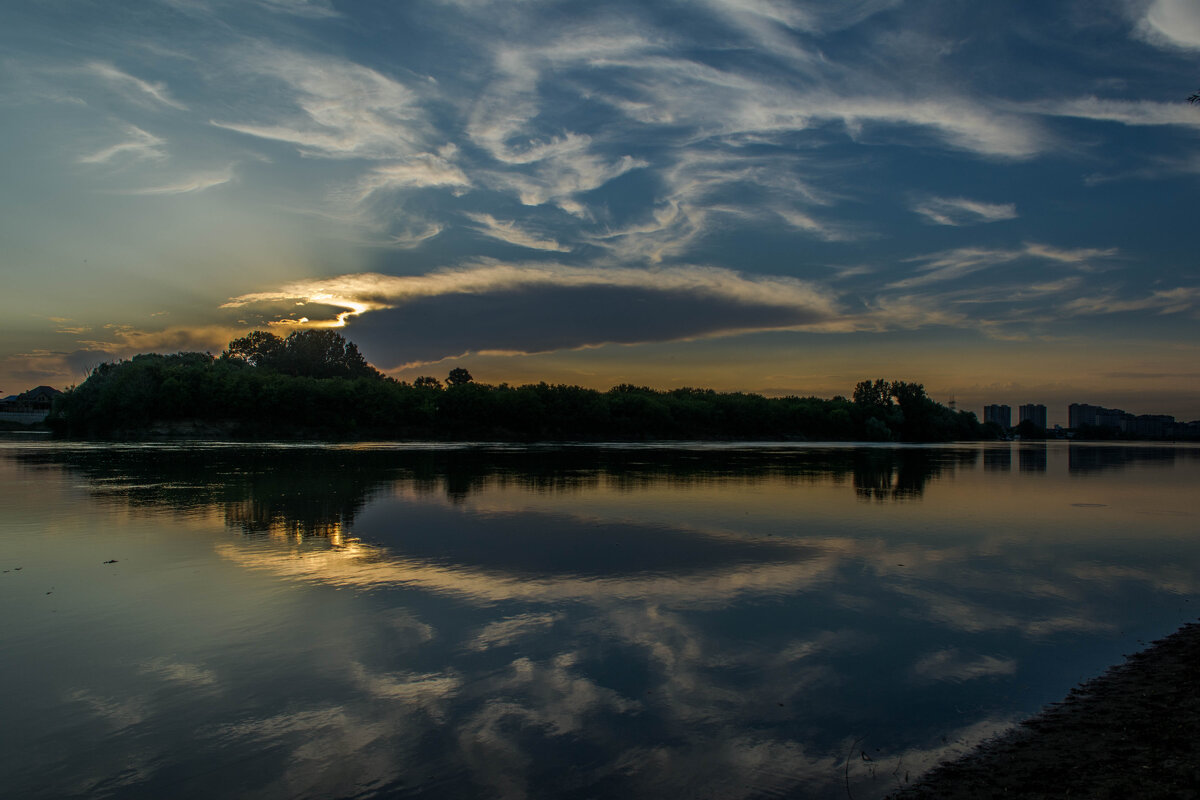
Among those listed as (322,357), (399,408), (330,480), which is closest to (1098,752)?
(330,480)

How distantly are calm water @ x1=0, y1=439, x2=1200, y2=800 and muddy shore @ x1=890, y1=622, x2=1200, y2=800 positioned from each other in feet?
1.08

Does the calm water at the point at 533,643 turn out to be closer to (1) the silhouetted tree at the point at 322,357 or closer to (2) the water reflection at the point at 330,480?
(2) the water reflection at the point at 330,480

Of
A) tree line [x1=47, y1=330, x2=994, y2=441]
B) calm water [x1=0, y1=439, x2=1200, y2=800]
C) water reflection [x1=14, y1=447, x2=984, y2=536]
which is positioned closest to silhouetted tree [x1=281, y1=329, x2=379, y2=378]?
tree line [x1=47, y1=330, x2=994, y2=441]

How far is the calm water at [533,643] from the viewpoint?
5914mm

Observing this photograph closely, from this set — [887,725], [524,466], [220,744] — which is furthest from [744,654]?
[524,466]

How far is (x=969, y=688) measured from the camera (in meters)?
7.69

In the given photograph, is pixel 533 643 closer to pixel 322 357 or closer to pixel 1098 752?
pixel 1098 752

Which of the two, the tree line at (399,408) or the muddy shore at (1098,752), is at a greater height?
the tree line at (399,408)

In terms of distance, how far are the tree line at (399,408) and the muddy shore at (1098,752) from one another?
95.8m

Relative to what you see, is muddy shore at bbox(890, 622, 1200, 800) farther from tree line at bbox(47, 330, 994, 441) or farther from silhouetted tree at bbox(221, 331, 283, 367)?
silhouetted tree at bbox(221, 331, 283, 367)

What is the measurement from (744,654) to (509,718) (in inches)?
132

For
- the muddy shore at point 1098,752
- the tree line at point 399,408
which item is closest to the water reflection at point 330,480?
the muddy shore at point 1098,752

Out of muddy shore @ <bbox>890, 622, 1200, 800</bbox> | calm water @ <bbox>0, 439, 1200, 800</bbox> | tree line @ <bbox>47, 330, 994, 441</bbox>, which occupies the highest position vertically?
tree line @ <bbox>47, 330, 994, 441</bbox>

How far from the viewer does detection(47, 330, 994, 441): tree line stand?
88.2m
